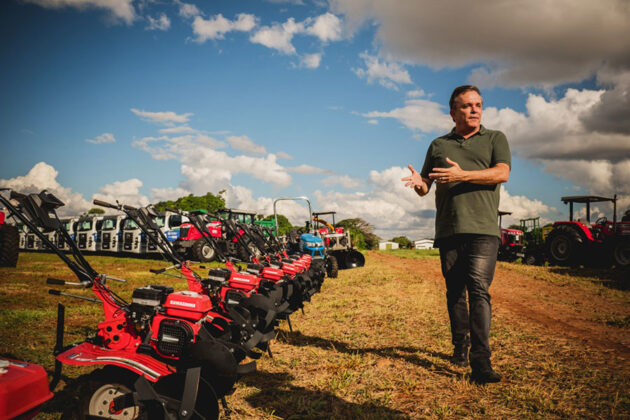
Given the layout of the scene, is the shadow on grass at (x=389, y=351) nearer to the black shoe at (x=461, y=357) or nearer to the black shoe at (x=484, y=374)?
the black shoe at (x=461, y=357)

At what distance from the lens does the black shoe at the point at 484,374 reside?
2.81m

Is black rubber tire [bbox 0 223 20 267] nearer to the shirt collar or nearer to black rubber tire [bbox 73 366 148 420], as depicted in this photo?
black rubber tire [bbox 73 366 148 420]

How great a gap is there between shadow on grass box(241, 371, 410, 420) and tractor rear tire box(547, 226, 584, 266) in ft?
42.8

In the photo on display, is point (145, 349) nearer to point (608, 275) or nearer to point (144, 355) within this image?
point (144, 355)

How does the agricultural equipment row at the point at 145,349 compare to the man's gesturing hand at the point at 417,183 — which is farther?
the man's gesturing hand at the point at 417,183

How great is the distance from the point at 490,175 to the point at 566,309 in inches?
188

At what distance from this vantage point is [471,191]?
3.02m

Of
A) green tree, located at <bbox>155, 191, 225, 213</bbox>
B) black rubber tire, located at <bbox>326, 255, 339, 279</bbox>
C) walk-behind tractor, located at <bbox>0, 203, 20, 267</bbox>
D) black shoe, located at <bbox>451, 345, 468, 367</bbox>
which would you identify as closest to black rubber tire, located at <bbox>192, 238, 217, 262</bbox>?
black rubber tire, located at <bbox>326, 255, 339, 279</bbox>

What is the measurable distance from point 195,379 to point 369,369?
183 cm

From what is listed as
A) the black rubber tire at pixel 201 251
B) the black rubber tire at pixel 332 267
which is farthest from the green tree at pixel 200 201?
the black rubber tire at pixel 332 267

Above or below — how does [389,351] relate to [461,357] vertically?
below

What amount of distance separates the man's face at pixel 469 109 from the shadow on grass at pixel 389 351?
2152 mm

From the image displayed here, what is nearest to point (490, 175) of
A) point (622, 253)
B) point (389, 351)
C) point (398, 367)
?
point (398, 367)

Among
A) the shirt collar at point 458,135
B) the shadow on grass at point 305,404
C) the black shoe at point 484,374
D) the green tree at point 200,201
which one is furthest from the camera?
the green tree at point 200,201
